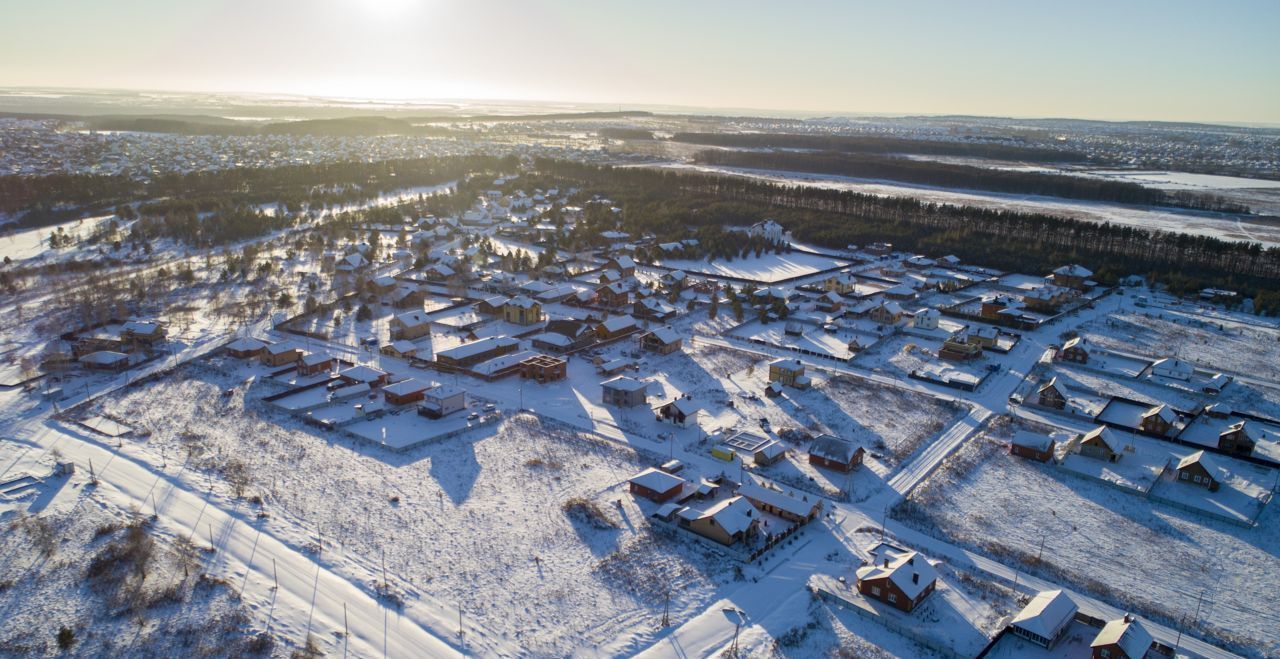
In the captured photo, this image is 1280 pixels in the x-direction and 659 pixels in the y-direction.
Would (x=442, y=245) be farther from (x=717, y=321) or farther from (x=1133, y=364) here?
(x=1133, y=364)

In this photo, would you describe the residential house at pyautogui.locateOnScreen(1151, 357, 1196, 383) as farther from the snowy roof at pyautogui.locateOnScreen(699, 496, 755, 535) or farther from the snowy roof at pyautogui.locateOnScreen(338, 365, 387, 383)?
the snowy roof at pyautogui.locateOnScreen(338, 365, 387, 383)

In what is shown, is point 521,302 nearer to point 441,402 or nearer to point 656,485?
point 441,402

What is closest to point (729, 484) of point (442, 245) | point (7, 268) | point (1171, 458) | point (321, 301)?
point (1171, 458)

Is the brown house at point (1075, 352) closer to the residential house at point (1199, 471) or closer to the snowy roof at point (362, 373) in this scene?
the residential house at point (1199, 471)

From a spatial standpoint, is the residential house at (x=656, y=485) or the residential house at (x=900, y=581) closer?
the residential house at (x=900, y=581)

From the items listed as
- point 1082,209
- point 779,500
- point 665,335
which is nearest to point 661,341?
point 665,335

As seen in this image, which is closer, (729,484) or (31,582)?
(31,582)

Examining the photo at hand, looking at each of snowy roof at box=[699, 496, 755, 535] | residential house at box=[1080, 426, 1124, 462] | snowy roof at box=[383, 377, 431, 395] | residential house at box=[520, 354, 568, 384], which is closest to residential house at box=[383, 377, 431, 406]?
snowy roof at box=[383, 377, 431, 395]

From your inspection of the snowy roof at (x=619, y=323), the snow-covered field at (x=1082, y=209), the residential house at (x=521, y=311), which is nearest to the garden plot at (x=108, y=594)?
the residential house at (x=521, y=311)
